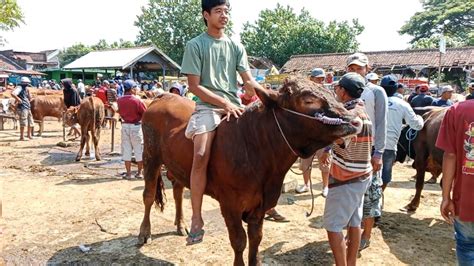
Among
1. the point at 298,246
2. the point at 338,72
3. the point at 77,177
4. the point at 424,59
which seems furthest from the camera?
the point at 338,72

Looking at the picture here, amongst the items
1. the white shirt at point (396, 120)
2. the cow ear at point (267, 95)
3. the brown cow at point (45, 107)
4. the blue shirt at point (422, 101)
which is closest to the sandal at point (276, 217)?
the white shirt at point (396, 120)

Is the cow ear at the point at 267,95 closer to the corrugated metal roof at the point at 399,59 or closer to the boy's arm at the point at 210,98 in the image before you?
the boy's arm at the point at 210,98

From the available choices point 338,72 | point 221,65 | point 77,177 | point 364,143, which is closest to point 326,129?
point 364,143

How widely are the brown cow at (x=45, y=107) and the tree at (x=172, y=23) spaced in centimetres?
3383

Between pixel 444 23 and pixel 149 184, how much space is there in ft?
163

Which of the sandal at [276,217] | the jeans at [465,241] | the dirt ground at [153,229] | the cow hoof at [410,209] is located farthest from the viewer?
the cow hoof at [410,209]

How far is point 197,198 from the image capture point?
11.2ft

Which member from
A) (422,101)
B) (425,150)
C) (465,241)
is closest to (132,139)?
(425,150)

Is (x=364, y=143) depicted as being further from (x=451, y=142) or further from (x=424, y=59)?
(x=424, y=59)

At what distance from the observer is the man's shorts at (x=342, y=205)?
3363 mm

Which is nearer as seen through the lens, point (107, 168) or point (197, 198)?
point (197, 198)

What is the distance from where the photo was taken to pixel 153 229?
5.21 m

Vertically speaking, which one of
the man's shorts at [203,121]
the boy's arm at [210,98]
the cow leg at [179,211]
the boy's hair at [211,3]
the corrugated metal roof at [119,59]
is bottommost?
the cow leg at [179,211]

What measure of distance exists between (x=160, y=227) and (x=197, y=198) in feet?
7.08
